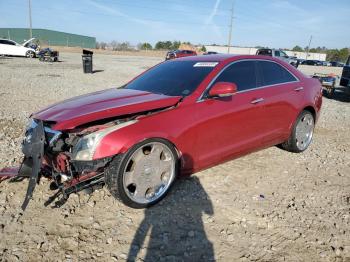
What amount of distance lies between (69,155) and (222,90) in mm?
1892

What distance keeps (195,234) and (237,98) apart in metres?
1.95

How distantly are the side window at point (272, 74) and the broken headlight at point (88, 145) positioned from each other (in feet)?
8.63

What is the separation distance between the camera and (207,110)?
13.0 feet

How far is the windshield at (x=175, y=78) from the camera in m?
4.15

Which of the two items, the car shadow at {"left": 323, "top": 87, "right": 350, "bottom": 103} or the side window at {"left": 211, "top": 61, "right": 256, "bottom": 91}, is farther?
the car shadow at {"left": 323, "top": 87, "right": 350, "bottom": 103}

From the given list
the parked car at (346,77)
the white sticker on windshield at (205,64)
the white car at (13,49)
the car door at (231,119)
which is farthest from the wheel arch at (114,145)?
the white car at (13,49)

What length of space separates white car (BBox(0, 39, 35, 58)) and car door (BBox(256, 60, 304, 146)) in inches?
1163

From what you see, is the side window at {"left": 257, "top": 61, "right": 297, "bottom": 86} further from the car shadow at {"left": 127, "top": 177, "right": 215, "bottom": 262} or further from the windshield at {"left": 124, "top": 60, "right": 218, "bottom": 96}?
the car shadow at {"left": 127, "top": 177, "right": 215, "bottom": 262}

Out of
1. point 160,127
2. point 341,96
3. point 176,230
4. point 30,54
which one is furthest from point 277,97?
point 30,54

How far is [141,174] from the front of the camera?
3.55 meters

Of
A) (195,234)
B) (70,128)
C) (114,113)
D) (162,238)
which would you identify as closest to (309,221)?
(195,234)

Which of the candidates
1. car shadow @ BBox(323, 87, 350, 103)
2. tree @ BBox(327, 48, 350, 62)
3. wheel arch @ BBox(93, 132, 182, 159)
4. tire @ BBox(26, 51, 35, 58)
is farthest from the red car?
tree @ BBox(327, 48, 350, 62)

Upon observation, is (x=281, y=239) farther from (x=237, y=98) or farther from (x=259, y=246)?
(x=237, y=98)

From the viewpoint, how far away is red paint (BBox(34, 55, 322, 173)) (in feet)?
11.0
